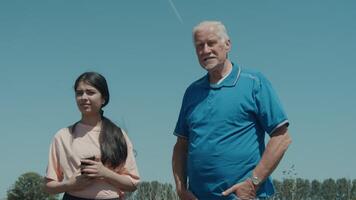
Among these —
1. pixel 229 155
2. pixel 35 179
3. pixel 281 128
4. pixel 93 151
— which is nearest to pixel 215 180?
pixel 229 155

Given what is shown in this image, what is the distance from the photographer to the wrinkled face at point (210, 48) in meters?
4.76

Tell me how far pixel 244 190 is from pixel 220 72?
0.92 m

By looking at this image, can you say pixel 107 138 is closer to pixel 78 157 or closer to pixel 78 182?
pixel 78 157

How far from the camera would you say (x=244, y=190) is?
4.56m

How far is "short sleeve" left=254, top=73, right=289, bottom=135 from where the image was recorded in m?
4.65

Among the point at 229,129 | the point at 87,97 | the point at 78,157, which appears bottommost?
the point at 229,129

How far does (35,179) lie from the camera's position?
240ft

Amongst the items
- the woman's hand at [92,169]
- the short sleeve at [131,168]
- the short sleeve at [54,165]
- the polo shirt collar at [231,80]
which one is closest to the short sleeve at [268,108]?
the polo shirt collar at [231,80]

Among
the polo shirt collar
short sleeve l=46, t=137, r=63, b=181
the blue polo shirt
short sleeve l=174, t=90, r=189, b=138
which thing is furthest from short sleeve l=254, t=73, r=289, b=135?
short sleeve l=46, t=137, r=63, b=181

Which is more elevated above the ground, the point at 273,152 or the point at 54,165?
the point at 54,165

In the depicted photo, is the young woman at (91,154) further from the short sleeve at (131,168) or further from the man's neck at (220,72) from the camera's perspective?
the man's neck at (220,72)

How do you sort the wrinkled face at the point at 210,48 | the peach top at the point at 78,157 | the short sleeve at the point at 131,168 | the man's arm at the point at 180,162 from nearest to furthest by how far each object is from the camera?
the wrinkled face at the point at 210,48 → the peach top at the point at 78,157 → the short sleeve at the point at 131,168 → the man's arm at the point at 180,162

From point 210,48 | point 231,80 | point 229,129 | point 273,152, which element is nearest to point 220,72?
point 231,80

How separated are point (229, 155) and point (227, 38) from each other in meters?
0.89
